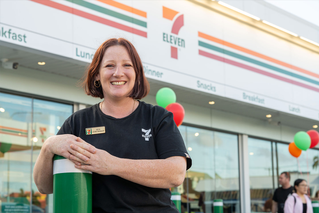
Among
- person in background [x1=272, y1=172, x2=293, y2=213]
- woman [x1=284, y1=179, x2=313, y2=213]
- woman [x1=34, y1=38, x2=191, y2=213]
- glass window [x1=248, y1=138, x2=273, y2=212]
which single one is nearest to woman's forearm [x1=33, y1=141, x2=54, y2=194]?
woman [x1=34, y1=38, x2=191, y2=213]

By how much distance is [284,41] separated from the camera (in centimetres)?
1164

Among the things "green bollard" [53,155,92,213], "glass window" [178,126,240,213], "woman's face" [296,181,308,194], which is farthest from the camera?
"glass window" [178,126,240,213]

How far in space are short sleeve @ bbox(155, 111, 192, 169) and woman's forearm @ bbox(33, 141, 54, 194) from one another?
0.40 meters

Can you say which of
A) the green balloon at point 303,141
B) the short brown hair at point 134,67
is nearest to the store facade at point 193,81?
the green balloon at point 303,141

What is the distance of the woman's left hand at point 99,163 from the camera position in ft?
4.47

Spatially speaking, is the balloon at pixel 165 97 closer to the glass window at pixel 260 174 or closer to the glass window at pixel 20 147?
the glass window at pixel 20 147

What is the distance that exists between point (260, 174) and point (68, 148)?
1231 centimetres

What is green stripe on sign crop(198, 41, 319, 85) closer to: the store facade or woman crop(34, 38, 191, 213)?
the store facade

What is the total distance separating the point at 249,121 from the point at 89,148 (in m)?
11.7

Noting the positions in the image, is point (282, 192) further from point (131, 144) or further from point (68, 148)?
point (68, 148)

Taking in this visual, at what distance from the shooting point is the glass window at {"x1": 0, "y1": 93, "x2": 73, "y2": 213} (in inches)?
293

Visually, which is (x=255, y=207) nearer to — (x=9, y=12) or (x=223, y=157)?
(x=223, y=157)

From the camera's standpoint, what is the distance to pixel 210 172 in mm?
11367

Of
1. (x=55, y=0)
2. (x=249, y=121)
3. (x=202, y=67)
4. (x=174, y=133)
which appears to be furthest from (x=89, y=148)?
(x=249, y=121)
